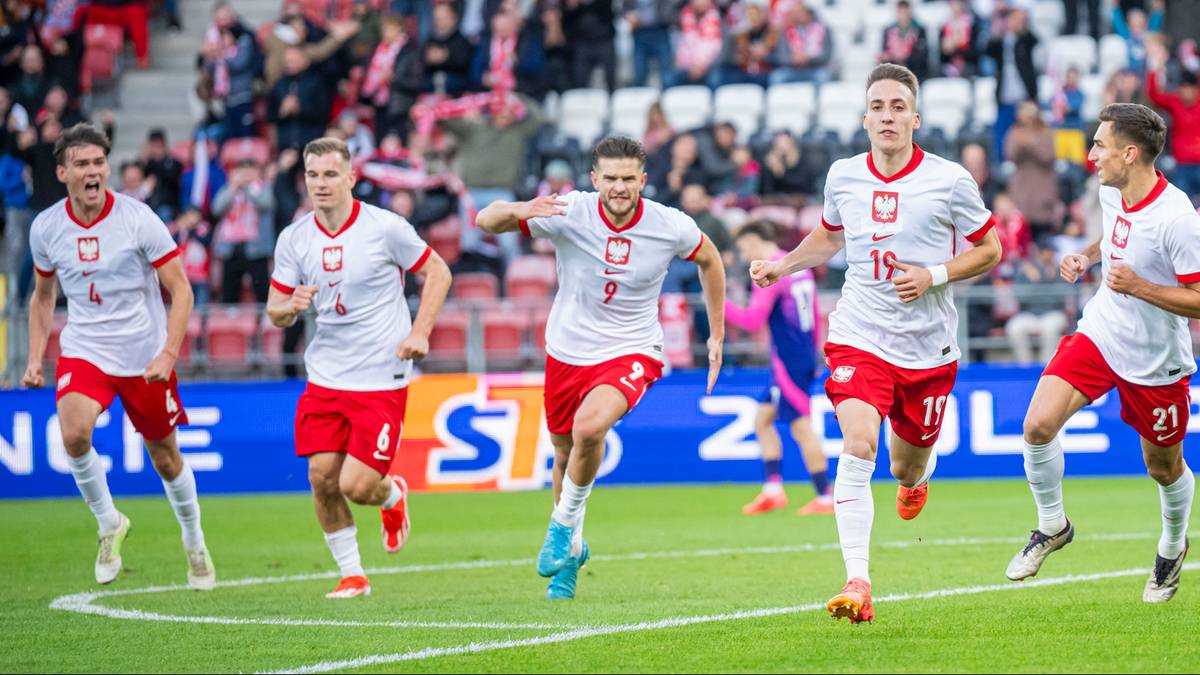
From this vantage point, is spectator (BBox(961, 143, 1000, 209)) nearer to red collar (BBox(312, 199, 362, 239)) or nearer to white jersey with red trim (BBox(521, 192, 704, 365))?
white jersey with red trim (BBox(521, 192, 704, 365))

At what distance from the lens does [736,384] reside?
17234mm

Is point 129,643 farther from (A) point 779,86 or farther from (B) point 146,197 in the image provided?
(A) point 779,86

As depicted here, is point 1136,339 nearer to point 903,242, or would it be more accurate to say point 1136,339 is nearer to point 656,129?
point 903,242

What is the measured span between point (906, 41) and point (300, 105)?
7.94 m

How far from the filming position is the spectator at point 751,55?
2350 cm

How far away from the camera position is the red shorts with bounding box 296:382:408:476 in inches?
389

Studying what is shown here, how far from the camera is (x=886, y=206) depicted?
8.48m

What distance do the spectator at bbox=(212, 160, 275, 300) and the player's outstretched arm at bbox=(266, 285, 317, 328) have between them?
→ 34.1 feet

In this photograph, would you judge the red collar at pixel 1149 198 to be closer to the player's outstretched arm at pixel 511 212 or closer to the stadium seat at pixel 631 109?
the player's outstretched arm at pixel 511 212

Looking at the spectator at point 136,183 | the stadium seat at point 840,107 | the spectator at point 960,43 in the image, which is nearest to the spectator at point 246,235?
the spectator at point 136,183

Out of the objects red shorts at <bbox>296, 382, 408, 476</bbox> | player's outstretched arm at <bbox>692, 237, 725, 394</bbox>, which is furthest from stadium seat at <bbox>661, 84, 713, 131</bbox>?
red shorts at <bbox>296, 382, 408, 476</bbox>

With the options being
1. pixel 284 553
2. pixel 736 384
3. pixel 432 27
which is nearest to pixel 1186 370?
pixel 284 553

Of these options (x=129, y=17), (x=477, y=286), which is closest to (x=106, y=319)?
(x=477, y=286)

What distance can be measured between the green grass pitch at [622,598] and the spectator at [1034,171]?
5.84m
